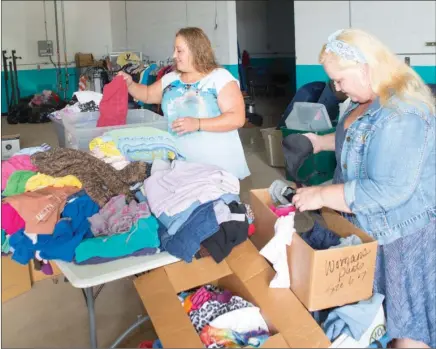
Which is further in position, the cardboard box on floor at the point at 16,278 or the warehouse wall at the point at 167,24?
the warehouse wall at the point at 167,24

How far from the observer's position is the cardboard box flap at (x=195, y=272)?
5.24ft

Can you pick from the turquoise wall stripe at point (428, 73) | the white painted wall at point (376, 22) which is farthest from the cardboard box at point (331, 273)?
the turquoise wall stripe at point (428, 73)

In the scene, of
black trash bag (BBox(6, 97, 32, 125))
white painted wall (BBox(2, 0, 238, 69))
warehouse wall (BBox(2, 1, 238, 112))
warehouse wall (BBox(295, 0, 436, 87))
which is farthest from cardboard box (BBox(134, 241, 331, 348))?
black trash bag (BBox(6, 97, 32, 125))

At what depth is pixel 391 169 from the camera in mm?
1330

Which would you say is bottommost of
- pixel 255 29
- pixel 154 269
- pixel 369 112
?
pixel 154 269

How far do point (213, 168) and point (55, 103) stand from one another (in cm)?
774

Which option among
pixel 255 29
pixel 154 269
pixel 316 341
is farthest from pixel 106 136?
pixel 255 29

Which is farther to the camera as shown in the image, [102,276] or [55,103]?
[55,103]

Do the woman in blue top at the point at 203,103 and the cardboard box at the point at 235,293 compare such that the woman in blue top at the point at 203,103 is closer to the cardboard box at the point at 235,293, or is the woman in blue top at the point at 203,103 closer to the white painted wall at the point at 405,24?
the cardboard box at the point at 235,293

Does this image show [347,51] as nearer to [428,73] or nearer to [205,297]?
[205,297]

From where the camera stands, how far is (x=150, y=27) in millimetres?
8727

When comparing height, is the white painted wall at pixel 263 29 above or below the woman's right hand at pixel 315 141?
above

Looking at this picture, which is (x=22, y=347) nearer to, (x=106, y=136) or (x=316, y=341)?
(x=106, y=136)

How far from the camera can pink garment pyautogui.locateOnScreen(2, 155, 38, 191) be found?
6.19 ft
